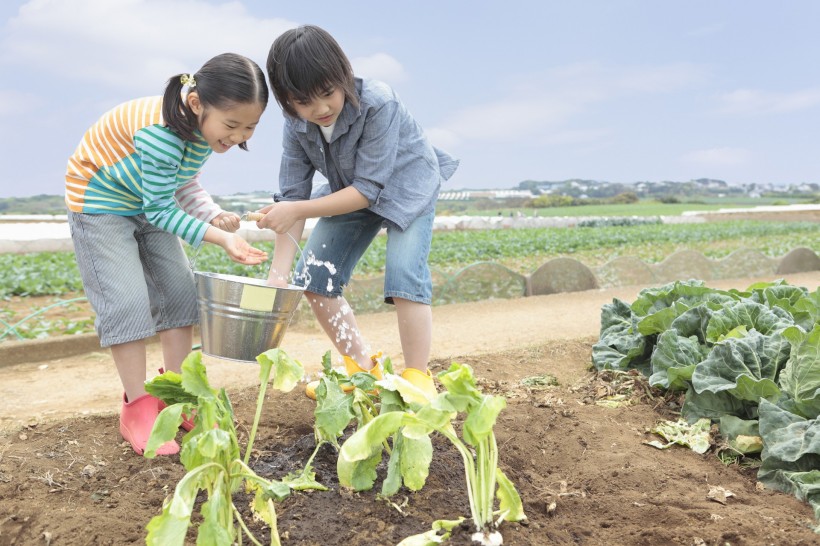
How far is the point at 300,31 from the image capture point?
2619 mm

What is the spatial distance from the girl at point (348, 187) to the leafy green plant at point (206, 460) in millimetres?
870

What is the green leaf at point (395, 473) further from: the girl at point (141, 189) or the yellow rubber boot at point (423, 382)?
the girl at point (141, 189)

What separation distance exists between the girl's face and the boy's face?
0.15 m

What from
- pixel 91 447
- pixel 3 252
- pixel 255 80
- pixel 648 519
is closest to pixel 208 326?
pixel 91 447

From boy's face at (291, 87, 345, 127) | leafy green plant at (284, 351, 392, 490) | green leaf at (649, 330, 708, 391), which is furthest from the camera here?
green leaf at (649, 330, 708, 391)

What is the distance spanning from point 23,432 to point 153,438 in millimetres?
1535

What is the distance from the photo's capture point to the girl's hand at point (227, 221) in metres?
2.81

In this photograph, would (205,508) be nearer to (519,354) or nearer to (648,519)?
(648,519)

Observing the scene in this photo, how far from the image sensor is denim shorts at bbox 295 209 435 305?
2.95 metres

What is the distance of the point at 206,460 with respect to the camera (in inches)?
69.1

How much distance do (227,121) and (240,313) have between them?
646mm

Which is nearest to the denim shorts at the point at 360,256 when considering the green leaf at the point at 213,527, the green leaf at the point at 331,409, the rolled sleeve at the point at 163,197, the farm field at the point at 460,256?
the rolled sleeve at the point at 163,197

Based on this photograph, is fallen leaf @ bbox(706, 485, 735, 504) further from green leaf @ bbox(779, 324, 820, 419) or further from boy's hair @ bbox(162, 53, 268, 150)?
boy's hair @ bbox(162, 53, 268, 150)

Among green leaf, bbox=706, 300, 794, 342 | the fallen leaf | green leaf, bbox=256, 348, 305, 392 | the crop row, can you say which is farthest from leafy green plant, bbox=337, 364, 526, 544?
the crop row
